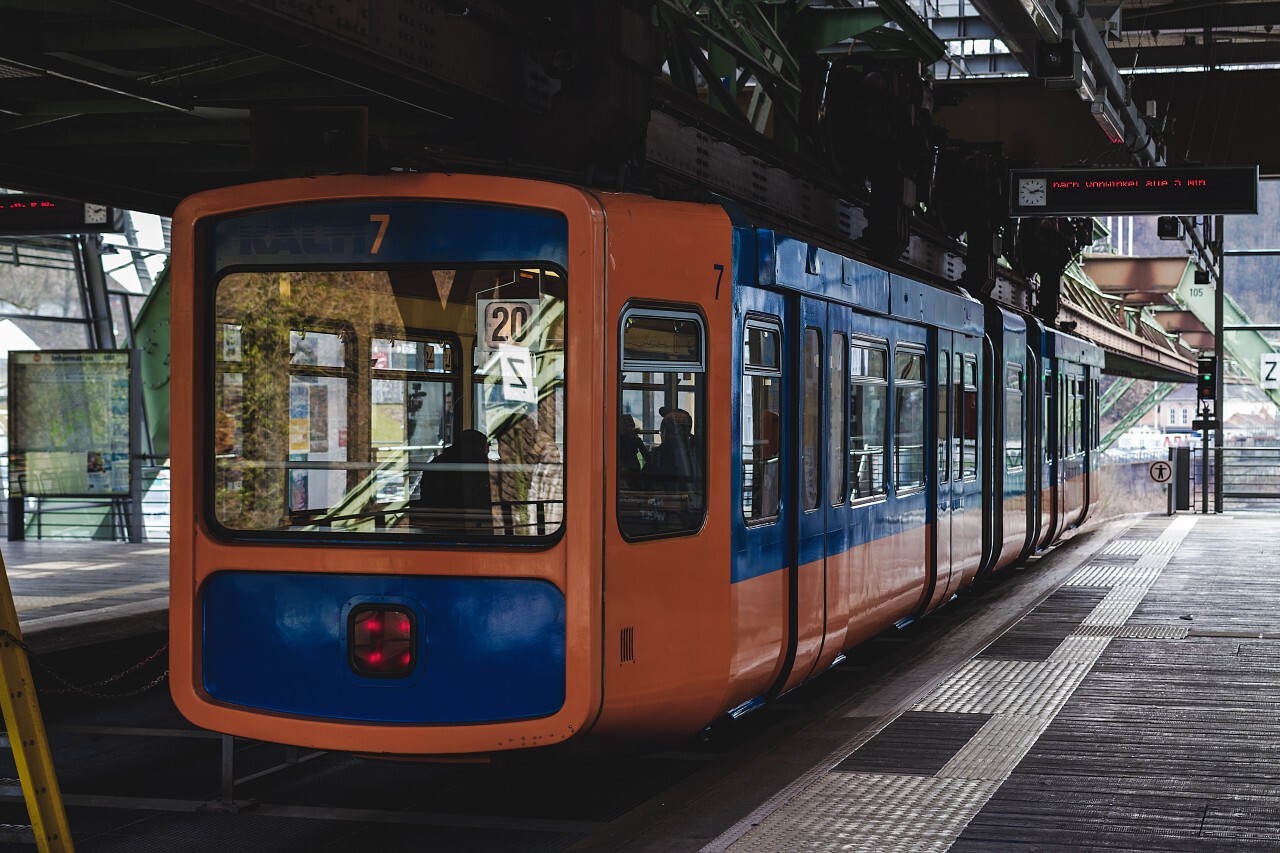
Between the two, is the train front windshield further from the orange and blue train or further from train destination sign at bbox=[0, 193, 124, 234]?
train destination sign at bbox=[0, 193, 124, 234]

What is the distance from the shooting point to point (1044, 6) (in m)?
12.2

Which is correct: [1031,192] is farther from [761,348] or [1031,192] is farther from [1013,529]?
[761,348]

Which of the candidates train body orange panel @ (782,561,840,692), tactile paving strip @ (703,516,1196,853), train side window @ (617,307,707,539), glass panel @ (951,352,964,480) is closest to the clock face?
glass panel @ (951,352,964,480)

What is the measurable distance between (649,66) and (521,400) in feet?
9.63

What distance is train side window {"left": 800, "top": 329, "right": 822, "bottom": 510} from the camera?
793cm

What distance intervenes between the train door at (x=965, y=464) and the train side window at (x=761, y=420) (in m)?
4.46

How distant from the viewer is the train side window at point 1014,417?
47.8 feet

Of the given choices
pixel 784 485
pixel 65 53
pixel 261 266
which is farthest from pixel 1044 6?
pixel 261 266

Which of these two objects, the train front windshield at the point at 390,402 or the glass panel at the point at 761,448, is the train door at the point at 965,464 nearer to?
the glass panel at the point at 761,448

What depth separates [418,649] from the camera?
5965mm

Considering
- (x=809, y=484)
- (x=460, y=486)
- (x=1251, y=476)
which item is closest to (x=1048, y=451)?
(x=809, y=484)

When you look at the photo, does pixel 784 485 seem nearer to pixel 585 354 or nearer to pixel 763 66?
pixel 585 354

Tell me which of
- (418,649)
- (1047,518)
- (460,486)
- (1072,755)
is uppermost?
(460,486)

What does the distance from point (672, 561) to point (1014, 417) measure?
9367 mm
